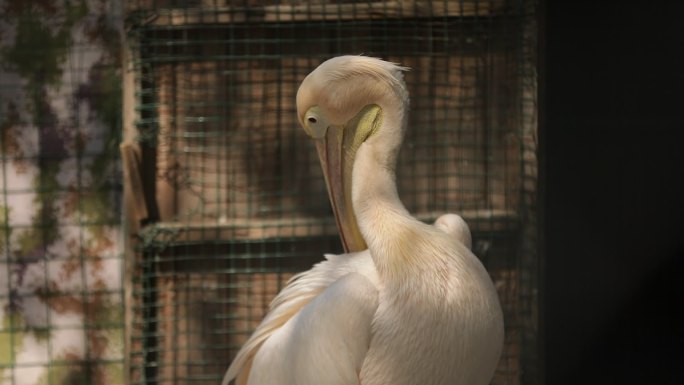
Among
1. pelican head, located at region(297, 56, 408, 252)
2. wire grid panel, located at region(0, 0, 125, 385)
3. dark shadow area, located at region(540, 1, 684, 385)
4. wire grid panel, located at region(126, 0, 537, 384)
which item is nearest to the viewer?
dark shadow area, located at region(540, 1, 684, 385)

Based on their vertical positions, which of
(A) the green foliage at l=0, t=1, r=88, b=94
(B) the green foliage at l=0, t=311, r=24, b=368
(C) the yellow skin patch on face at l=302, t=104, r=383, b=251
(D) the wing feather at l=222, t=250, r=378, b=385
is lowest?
(B) the green foliage at l=0, t=311, r=24, b=368

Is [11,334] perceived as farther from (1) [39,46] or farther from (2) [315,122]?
(2) [315,122]

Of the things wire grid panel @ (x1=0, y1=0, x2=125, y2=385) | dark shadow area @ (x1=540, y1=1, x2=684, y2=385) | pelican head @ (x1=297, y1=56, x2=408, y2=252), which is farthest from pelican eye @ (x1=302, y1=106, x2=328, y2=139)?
wire grid panel @ (x1=0, y1=0, x2=125, y2=385)

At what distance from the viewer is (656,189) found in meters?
2.82

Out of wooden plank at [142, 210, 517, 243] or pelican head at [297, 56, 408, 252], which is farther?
wooden plank at [142, 210, 517, 243]

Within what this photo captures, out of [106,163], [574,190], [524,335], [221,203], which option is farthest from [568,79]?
[106,163]

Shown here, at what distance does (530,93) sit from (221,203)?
1.21 metres

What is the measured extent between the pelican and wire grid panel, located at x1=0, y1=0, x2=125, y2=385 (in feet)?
4.84

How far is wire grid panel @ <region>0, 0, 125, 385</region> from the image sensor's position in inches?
175

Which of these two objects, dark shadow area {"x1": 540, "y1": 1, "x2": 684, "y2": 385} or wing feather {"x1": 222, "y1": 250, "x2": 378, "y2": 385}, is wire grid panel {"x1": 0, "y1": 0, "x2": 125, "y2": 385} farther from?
dark shadow area {"x1": 540, "y1": 1, "x2": 684, "y2": 385}

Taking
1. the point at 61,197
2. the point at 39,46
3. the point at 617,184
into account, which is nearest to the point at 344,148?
the point at 617,184

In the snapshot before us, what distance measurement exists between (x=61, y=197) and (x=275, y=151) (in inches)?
41.5

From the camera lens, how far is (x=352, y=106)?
308 cm

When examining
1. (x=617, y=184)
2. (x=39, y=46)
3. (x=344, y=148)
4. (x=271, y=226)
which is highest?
(x=39, y=46)
